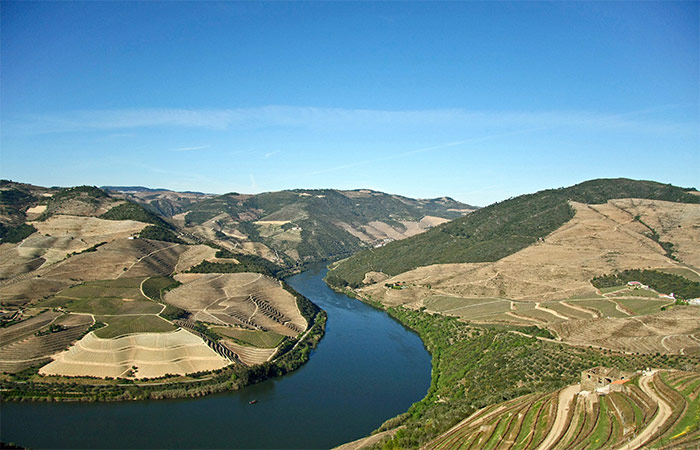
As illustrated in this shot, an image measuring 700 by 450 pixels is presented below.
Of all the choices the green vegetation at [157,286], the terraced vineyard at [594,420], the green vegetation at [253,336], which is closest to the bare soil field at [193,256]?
the green vegetation at [157,286]

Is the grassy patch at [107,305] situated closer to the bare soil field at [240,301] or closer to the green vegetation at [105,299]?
the green vegetation at [105,299]

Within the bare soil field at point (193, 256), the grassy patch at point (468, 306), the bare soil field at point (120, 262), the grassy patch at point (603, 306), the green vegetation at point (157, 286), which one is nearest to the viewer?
the grassy patch at point (603, 306)

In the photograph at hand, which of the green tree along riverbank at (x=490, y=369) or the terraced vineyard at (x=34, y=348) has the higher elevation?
the terraced vineyard at (x=34, y=348)

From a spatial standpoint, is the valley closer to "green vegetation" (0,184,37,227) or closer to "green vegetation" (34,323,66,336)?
"green vegetation" (34,323,66,336)

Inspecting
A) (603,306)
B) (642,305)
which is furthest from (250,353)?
(642,305)

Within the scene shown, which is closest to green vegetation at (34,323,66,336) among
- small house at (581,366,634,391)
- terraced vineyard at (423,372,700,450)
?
Result: terraced vineyard at (423,372,700,450)

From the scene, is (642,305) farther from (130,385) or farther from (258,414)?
(130,385)

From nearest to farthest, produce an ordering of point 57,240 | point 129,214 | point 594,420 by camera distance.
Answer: point 594,420 → point 57,240 → point 129,214
